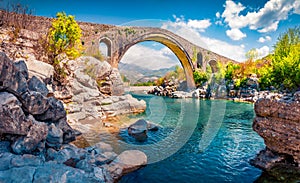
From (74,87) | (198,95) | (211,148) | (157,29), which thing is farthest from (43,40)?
(198,95)

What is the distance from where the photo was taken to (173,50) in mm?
29797

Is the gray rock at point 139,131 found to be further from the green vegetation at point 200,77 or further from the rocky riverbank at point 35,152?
the green vegetation at point 200,77

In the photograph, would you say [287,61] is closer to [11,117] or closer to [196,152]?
[196,152]

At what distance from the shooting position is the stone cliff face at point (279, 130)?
4844 millimetres

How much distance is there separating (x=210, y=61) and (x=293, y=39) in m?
13.5

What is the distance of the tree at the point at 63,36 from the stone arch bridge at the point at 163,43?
6982 millimetres

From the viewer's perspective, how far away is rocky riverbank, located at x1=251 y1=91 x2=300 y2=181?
4.84 meters

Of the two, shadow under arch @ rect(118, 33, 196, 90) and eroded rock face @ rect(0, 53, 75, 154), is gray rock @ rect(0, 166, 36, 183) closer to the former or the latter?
eroded rock face @ rect(0, 53, 75, 154)

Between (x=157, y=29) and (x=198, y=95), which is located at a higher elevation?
(x=157, y=29)

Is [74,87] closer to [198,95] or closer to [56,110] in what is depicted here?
[56,110]

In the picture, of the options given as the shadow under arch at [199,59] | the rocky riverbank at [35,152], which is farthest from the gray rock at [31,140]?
the shadow under arch at [199,59]

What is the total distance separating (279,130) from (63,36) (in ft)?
37.4

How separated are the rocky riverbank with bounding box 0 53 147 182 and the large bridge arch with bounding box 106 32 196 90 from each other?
16.2m

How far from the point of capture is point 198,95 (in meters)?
25.6
